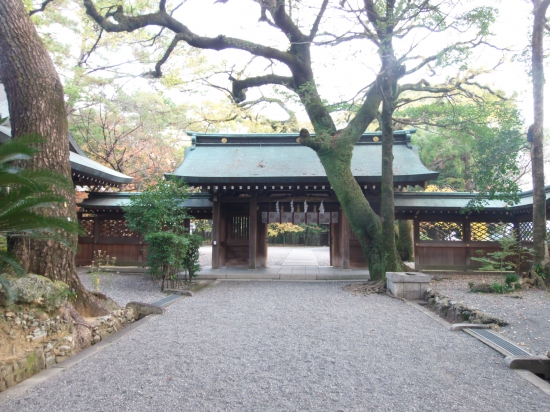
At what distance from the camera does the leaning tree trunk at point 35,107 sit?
485 cm

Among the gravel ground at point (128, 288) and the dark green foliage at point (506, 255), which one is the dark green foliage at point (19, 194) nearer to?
the gravel ground at point (128, 288)

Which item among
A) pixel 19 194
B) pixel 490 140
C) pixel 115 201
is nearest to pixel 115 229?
pixel 115 201

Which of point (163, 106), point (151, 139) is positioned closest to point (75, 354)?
point (151, 139)

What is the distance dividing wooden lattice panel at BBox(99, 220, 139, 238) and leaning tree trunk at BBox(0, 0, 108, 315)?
8.81 m

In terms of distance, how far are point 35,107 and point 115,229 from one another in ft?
30.6

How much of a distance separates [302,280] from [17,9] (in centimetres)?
927

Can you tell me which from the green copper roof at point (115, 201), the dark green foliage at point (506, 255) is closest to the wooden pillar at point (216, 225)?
the green copper roof at point (115, 201)

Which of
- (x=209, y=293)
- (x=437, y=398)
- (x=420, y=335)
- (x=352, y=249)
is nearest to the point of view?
(x=437, y=398)

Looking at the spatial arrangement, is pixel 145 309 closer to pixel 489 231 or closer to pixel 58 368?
pixel 58 368

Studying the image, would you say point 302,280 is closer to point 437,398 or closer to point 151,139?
point 437,398

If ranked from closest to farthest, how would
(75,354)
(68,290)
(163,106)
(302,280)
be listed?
(75,354), (68,290), (302,280), (163,106)

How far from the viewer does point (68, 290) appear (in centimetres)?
480

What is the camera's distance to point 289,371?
3.70 meters

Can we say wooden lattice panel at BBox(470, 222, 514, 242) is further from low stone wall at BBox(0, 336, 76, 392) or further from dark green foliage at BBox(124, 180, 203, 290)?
low stone wall at BBox(0, 336, 76, 392)
